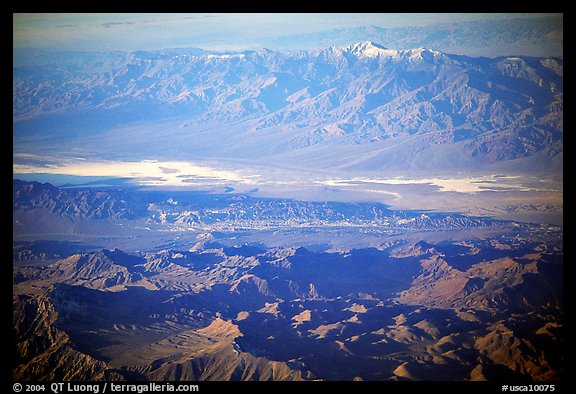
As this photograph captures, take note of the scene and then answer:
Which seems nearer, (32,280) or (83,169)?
(32,280)

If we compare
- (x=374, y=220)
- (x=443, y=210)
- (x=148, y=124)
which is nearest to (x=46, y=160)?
(x=148, y=124)

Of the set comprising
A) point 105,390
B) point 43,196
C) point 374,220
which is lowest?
point 374,220

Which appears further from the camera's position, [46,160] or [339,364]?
[46,160]

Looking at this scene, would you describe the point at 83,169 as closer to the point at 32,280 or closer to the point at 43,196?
the point at 43,196

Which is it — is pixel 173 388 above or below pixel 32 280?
above

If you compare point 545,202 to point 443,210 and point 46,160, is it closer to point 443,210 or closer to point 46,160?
point 443,210

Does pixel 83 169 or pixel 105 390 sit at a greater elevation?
pixel 105 390

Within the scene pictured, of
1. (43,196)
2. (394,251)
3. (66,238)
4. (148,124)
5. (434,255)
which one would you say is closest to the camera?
(434,255)

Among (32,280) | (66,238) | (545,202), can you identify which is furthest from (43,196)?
(545,202)

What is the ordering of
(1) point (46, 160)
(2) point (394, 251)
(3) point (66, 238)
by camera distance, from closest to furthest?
(2) point (394, 251), (3) point (66, 238), (1) point (46, 160)
